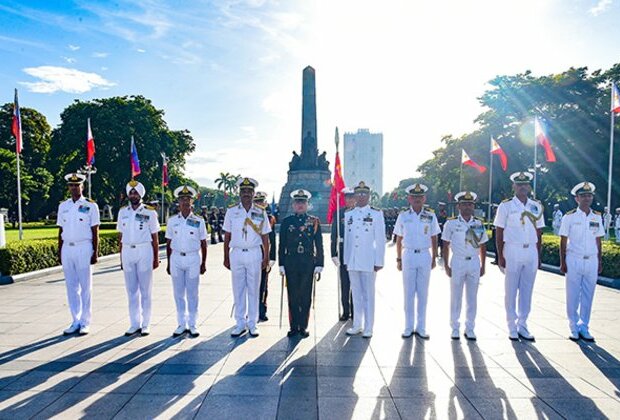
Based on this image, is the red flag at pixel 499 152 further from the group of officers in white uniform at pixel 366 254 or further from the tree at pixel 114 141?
the tree at pixel 114 141

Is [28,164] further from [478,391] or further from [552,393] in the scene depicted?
[552,393]

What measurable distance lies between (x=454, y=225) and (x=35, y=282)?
9.47 meters

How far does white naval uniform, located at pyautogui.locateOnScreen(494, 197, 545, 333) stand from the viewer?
568 cm

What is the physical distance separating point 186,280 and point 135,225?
3.25 feet

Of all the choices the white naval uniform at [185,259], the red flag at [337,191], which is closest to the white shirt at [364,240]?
the red flag at [337,191]

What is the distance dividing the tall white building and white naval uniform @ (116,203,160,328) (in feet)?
467

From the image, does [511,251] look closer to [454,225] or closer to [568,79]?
[454,225]

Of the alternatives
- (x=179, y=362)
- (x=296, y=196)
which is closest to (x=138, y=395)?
(x=179, y=362)

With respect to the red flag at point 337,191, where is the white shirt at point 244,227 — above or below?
below

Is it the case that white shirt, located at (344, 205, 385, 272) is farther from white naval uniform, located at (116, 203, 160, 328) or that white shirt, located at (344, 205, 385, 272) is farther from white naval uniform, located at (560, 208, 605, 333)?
white naval uniform, located at (116, 203, 160, 328)

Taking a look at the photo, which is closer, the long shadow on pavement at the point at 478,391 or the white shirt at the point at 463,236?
the long shadow on pavement at the point at 478,391

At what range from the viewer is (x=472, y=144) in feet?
119

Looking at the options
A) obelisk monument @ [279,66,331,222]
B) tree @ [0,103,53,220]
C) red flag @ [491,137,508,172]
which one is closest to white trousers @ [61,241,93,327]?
red flag @ [491,137,508,172]

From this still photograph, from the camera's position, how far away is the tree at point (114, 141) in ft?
110
